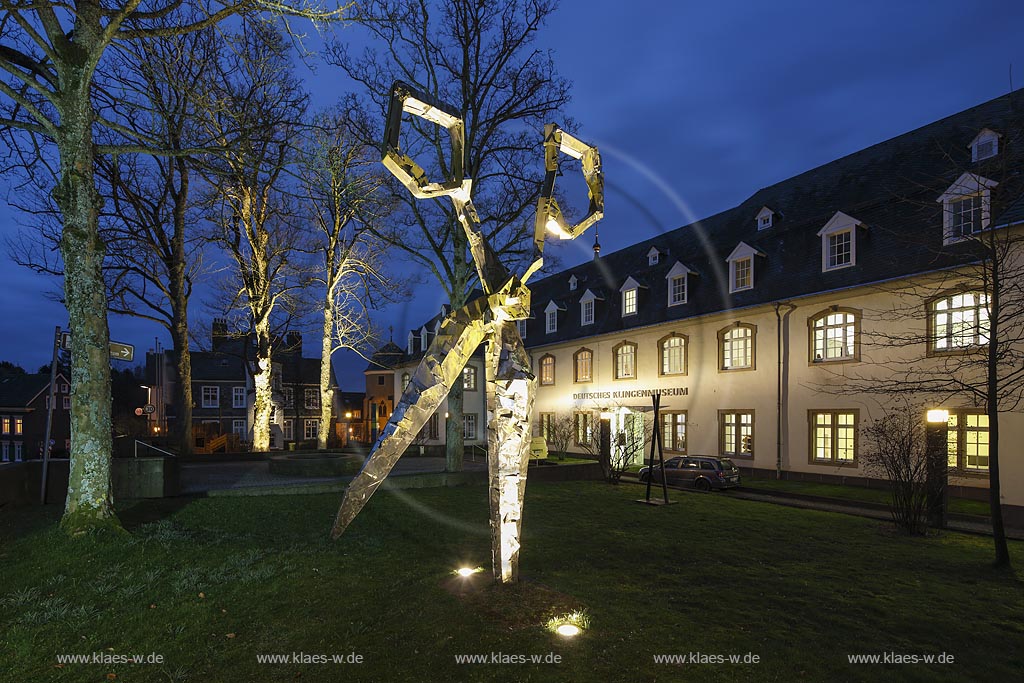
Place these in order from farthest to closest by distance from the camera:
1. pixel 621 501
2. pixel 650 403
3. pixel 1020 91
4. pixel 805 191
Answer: pixel 650 403
pixel 805 191
pixel 1020 91
pixel 621 501

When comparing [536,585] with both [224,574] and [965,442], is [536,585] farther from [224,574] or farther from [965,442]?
[965,442]

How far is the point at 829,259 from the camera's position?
65.0 feet

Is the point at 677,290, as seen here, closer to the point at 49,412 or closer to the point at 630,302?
the point at 630,302

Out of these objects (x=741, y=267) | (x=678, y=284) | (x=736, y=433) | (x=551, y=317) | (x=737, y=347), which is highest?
(x=741, y=267)

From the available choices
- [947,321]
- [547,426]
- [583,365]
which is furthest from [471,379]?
[947,321]

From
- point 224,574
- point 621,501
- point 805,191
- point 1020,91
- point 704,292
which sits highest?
point 1020,91

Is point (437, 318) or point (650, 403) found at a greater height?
point (437, 318)

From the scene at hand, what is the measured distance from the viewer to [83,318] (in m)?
8.39

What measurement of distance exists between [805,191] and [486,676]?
25242 millimetres

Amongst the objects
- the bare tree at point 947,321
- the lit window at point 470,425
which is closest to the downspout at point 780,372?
the bare tree at point 947,321

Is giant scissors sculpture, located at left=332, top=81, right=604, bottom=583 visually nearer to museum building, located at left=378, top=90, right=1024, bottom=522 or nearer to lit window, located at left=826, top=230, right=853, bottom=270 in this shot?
museum building, located at left=378, top=90, right=1024, bottom=522

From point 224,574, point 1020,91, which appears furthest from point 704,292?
point 224,574

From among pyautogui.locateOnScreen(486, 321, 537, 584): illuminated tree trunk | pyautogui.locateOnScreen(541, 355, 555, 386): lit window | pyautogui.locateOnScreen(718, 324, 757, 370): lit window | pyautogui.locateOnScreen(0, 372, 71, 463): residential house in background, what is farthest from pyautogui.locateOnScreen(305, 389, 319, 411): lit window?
pyautogui.locateOnScreen(486, 321, 537, 584): illuminated tree trunk

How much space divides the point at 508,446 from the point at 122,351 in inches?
317
